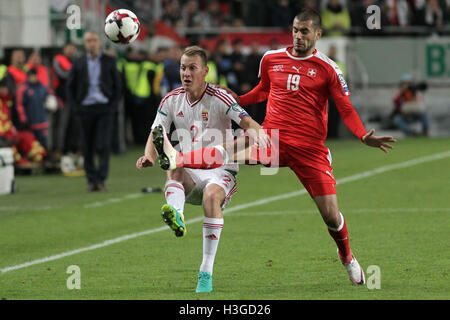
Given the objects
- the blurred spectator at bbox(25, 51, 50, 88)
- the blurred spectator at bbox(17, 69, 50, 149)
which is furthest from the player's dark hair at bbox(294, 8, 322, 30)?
the blurred spectator at bbox(25, 51, 50, 88)

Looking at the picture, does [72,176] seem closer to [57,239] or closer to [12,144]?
[12,144]

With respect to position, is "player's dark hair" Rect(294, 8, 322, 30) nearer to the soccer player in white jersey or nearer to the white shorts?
the soccer player in white jersey

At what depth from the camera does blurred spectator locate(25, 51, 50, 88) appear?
1897 centimetres

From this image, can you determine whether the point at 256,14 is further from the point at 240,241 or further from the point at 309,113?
the point at 309,113

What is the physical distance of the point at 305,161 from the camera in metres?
8.20

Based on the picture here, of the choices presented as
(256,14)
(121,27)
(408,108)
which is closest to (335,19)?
(256,14)

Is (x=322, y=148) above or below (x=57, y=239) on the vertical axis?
above

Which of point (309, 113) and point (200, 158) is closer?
point (200, 158)

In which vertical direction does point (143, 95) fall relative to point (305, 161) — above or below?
below

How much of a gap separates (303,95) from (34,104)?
1112 cm

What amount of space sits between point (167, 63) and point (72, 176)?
471 cm

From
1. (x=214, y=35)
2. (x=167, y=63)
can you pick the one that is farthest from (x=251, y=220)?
(x=214, y=35)

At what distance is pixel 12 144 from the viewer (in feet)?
58.0

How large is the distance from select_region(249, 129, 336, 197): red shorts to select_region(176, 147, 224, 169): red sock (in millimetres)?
462
